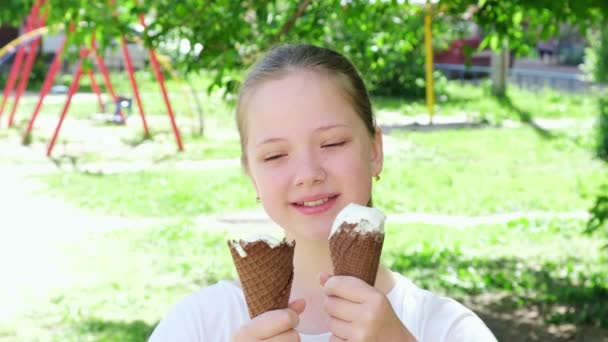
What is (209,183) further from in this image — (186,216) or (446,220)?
(446,220)

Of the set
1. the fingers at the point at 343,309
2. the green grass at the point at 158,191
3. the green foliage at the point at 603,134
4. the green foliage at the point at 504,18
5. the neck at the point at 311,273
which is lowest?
the green foliage at the point at 603,134

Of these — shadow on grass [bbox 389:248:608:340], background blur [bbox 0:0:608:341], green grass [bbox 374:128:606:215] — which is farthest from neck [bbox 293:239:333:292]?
green grass [bbox 374:128:606:215]

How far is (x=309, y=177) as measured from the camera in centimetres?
194

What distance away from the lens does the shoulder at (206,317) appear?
2.06 meters

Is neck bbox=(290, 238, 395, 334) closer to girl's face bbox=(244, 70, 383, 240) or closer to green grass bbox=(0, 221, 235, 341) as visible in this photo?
girl's face bbox=(244, 70, 383, 240)

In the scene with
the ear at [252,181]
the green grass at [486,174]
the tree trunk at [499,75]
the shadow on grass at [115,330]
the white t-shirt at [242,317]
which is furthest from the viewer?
the tree trunk at [499,75]

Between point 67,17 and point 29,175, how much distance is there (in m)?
5.57

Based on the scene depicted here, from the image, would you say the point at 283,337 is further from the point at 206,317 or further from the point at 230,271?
the point at 230,271

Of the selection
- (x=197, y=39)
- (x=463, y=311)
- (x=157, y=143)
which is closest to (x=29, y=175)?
(x=157, y=143)

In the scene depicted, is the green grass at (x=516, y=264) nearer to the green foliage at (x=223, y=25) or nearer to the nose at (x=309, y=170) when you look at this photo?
the green foliage at (x=223, y=25)

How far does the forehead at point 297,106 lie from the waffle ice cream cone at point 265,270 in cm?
34

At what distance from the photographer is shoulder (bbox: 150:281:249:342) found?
2.06m

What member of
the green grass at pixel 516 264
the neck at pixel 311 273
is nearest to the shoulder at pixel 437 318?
the neck at pixel 311 273

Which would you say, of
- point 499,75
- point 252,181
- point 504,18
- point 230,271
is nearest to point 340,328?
point 252,181
